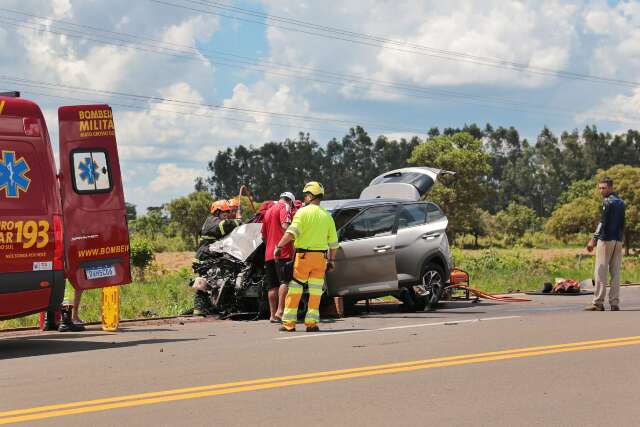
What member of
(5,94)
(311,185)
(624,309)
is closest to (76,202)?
(5,94)

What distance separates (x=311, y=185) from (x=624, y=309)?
18.6ft

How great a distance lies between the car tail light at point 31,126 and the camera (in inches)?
412

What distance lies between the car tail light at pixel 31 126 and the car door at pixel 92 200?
0.91 metres

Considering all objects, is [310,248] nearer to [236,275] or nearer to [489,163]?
[236,275]

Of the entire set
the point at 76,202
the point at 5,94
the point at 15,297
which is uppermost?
the point at 5,94

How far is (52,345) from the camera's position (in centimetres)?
1116

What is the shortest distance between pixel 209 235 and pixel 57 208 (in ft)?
14.4

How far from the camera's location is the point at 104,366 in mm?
8938

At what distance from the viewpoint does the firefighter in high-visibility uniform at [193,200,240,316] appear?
14648 millimetres

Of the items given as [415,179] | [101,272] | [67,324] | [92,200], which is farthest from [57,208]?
[415,179]

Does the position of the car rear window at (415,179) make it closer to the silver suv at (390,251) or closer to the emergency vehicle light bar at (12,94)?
the silver suv at (390,251)

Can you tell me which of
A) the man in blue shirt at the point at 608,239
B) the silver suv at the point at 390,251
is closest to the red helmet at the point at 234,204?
the silver suv at the point at 390,251

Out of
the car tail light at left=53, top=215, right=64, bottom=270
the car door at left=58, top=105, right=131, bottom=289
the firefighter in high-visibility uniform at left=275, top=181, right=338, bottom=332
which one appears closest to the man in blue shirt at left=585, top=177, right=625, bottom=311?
the firefighter in high-visibility uniform at left=275, top=181, right=338, bottom=332

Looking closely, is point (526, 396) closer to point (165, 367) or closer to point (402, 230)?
point (165, 367)
